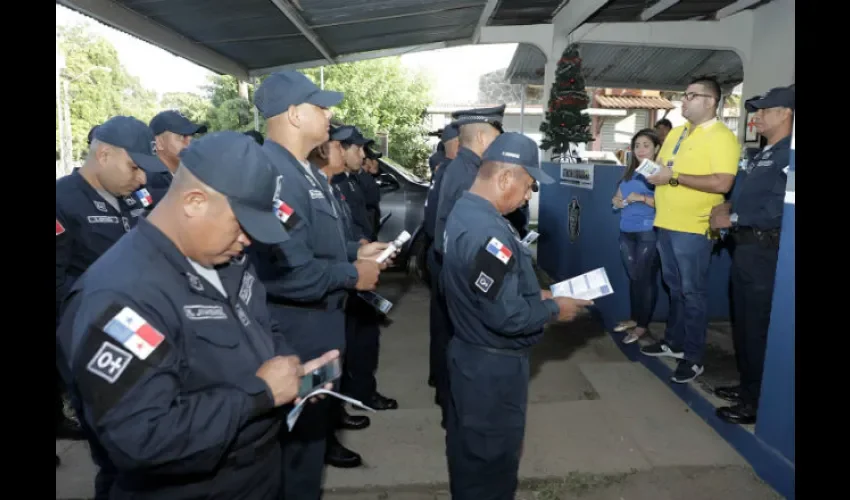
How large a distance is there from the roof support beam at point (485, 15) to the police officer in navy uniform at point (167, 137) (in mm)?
5691

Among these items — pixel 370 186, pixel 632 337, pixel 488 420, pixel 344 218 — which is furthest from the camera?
pixel 370 186

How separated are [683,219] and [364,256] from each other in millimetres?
2447

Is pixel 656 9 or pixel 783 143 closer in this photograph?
pixel 783 143

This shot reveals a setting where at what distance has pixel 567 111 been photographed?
9078 millimetres

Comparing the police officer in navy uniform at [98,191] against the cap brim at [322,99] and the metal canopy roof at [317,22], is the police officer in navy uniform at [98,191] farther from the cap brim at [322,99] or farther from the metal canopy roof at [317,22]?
the metal canopy roof at [317,22]

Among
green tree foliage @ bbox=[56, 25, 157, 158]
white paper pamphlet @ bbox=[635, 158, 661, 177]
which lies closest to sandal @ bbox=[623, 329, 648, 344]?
white paper pamphlet @ bbox=[635, 158, 661, 177]

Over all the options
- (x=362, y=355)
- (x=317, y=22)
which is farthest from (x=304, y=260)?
(x=317, y=22)

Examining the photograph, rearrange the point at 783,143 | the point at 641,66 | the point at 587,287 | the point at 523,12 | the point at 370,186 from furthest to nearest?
1. the point at 641,66
2. the point at 523,12
3. the point at 370,186
4. the point at 783,143
5. the point at 587,287

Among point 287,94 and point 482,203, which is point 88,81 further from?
point 482,203

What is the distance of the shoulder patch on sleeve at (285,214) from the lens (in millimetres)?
2277

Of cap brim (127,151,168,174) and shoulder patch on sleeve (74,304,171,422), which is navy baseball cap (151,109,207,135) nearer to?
cap brim (127,151,168,174)

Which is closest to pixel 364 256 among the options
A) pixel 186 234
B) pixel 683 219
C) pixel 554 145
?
pixel 186 234

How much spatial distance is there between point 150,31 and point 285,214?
17.7 ft
